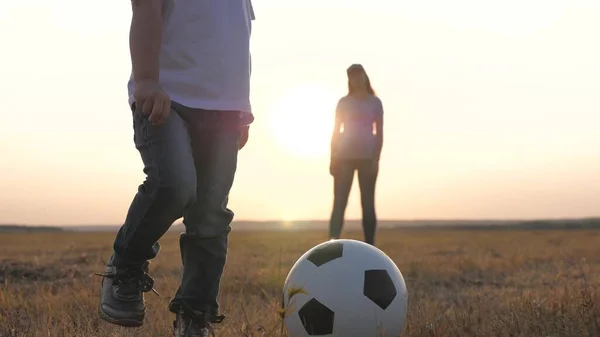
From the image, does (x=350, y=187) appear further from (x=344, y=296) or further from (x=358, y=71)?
(x=344, y=296)

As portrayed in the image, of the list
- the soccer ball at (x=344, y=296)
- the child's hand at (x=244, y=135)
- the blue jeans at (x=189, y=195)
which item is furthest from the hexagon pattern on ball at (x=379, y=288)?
the child's hand at (x=244, y=135)

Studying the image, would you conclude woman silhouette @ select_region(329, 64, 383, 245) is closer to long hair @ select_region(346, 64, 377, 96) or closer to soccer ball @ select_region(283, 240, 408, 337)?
long hair @ select_region(346, 64, 377, 96)

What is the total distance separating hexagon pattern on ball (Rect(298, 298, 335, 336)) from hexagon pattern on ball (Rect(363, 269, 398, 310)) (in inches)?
8.9

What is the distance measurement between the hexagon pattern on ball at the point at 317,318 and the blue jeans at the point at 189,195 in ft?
1.54

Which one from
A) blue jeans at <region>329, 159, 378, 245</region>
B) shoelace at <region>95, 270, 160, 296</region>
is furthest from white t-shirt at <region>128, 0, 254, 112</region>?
blue jeans at <region>329, 159, 378, 245</region>

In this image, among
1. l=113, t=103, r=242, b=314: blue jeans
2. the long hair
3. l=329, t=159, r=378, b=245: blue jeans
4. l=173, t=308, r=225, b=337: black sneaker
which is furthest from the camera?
l=329, t=159, r=378, b=245: blue jeans

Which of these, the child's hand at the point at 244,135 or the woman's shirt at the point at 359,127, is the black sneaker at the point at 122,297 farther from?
the woman's shirt at the point at 359,127

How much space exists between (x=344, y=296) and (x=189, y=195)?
0.96 metres

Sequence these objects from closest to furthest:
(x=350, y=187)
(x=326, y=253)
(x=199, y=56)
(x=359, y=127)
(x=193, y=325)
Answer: (x=199, y=56)
(x=193, y=325)
(x=326, y=253)
(x=359, y=127)
(x=350, y=187)

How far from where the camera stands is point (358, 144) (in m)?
7.56

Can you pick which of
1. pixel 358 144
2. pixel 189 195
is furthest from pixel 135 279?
pixel 358 144

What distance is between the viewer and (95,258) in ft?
37.2

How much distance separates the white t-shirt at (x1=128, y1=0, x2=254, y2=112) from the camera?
3066 millimetres

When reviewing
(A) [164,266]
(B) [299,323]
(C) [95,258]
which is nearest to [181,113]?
(B) [299,323]
